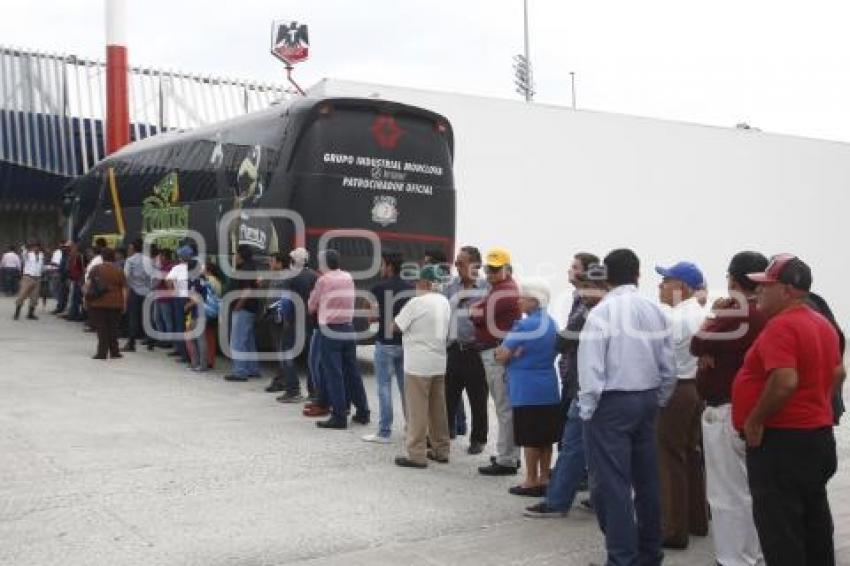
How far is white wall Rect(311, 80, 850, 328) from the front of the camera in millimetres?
18641

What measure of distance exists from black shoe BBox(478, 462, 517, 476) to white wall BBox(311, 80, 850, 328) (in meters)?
11.0

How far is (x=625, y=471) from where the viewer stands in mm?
4672

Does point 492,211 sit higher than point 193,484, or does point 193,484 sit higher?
point 492,211

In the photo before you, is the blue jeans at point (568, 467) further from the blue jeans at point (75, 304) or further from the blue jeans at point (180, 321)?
the blue jeans at point (75, 304)

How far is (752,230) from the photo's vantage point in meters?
22.6

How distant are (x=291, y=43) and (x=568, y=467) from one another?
64.7 feet

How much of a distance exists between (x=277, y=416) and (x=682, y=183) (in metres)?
14.8

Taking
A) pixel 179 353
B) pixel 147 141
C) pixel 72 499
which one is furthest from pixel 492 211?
pixel 72 499

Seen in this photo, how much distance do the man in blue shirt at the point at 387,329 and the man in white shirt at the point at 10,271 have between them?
19565 millimetres

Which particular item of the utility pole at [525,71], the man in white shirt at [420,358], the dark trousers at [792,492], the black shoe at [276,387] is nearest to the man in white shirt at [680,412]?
the dark trousers at [792,492]

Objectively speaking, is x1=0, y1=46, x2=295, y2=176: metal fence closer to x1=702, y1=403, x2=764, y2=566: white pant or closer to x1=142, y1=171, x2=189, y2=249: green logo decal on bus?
x1=142, y1=171, x2=189, y2=249: green logo decal on bus

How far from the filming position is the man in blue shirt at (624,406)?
4633mm

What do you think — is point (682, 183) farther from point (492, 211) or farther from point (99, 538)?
point (99, 538)

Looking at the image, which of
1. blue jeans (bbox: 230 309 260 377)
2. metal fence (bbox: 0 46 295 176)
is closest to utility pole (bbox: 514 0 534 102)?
metal fence (bbox: 0 46 295 176)
